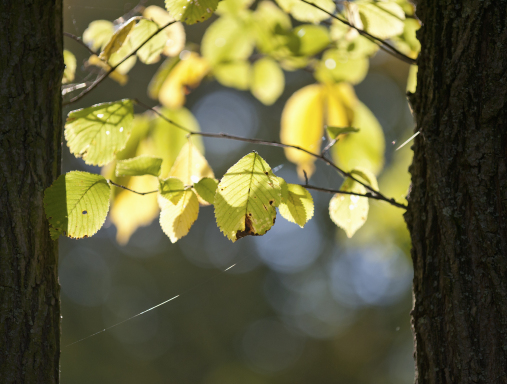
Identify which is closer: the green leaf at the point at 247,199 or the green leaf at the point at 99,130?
the green leaf at the point at 247,199

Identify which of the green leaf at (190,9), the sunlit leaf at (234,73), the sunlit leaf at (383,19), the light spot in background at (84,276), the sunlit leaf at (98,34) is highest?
the light spot in background at (84,276)

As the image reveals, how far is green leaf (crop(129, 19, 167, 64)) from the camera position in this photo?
0.47m

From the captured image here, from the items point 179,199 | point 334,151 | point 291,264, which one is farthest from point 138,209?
point 291,264

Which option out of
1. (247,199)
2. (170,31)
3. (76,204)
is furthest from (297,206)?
(170,31)

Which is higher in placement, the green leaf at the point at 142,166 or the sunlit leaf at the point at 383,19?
the sunlit leaf at the point at 383,19

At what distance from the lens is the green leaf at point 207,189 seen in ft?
1.28

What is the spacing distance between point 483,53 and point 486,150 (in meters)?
0.10

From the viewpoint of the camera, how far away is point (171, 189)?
39 cm

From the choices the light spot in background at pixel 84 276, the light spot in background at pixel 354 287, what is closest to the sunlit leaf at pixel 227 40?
the light spot in background at pixel 354 287

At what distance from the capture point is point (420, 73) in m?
0.46

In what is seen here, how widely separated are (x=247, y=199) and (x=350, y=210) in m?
0.21

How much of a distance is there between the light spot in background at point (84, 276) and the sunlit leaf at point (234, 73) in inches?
316

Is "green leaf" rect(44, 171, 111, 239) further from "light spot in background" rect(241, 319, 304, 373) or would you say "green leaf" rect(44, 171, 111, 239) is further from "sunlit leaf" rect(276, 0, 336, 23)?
"light spot in background" rect(241, 319, 304, 373)

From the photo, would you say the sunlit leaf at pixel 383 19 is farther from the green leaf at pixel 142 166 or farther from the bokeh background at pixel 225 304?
the bokeh background at pixel 225 304
